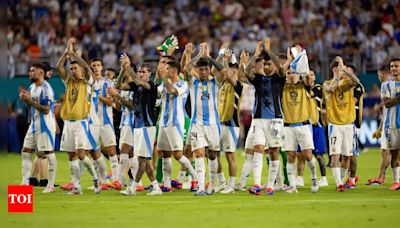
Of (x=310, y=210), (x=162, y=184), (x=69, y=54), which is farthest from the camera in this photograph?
(x=162, y=184)

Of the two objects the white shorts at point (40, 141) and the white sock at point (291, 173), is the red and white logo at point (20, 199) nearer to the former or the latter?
the white shorts at point (40, 141)

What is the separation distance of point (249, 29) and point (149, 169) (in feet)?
66.0

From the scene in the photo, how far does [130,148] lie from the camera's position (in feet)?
72.3

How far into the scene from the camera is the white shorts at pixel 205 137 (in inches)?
800

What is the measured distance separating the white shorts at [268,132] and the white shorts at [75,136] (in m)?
3.36

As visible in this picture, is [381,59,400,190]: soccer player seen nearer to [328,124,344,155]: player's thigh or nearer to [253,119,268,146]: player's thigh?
[328,124,344,155]: player's thigh

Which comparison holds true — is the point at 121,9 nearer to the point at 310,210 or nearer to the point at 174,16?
the point at 174,16

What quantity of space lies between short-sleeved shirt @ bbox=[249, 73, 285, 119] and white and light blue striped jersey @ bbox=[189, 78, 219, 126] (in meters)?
0.78

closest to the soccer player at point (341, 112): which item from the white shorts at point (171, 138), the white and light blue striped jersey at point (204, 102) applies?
the white and light blue striped jersey at point (204, 102)

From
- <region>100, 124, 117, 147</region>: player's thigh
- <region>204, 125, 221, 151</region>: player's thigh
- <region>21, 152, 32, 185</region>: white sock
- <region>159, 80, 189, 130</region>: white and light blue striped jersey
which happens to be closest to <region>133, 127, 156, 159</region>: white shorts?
<region>159, 80, 189, 130</region>: white and light blue striped jersey

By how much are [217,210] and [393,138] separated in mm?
5786

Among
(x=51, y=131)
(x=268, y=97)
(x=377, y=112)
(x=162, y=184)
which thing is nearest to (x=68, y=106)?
(x=51, y=131)

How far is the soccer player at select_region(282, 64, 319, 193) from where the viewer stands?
20.8m

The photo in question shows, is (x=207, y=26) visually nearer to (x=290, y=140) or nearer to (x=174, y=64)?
(x=290, y=140)
